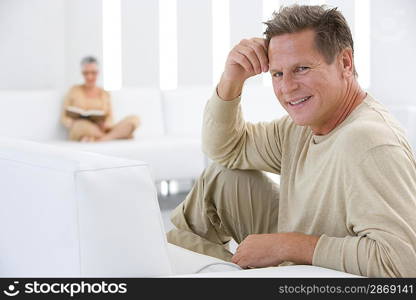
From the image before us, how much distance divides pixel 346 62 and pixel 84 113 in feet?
14.1

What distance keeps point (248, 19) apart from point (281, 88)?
607 cm

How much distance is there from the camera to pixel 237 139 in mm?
2615

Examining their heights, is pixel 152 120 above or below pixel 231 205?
below

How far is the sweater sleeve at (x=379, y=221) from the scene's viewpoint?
5.57 feet

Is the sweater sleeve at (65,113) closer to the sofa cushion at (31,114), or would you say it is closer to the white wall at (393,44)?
the sofa cushion at (31,114)

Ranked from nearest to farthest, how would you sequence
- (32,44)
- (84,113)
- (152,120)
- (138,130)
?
1. (84,113)
2. (138,130)
3. (152,120)
4. (32,44)

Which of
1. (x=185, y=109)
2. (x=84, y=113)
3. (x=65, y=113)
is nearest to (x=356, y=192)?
(x=84, y=113)

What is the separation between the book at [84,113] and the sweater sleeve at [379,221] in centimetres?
460

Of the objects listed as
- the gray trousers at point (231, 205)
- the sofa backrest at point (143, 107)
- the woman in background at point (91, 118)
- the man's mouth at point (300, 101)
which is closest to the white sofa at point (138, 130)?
the sofa backrest at point (143, 107)

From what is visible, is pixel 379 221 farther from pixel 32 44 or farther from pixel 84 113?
pixel 32 44

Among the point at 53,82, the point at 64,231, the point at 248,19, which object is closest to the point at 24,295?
the point at 64,231

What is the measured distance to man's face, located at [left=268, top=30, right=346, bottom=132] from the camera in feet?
6.93

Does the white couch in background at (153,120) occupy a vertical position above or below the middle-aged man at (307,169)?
below

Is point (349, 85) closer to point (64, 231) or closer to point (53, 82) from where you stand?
point (64, 231)
